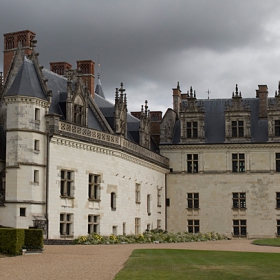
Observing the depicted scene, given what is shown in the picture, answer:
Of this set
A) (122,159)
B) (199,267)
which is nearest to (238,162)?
(122,159)

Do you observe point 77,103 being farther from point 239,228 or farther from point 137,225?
point 239,228

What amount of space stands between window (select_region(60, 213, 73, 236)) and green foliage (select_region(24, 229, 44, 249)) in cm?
731

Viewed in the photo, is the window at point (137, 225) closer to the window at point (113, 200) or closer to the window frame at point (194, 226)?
the window at point (113, 200)

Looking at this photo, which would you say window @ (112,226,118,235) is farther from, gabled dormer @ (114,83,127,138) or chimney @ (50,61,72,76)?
chimney @ (50,61,72,76)

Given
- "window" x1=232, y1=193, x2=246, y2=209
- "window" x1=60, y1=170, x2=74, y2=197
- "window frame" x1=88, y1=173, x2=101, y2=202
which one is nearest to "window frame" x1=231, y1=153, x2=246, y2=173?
"window" x1=232, y1=193, x2=246, y2=209

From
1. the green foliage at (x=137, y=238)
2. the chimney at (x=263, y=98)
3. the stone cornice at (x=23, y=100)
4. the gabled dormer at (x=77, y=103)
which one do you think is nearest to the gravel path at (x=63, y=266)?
the green foliage at (x=137, y=238)

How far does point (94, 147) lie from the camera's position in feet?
100

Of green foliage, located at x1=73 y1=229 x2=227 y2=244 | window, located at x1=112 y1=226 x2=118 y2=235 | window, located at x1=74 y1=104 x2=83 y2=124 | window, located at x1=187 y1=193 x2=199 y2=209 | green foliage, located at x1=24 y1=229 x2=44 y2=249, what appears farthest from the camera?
window, located at x1=187 y1=193 x2=199 y2=209

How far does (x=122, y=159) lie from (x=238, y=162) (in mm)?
11772

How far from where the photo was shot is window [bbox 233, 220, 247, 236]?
139ft

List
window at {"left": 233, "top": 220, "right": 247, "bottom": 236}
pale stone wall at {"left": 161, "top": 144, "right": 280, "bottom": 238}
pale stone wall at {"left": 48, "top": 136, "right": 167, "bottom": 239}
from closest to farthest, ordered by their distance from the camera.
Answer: pale stone wall at {"left": 48, "top": 136, "right": 167, "bottom": 239}
pale stone wall at {"left": 161, "top": 144, "right": 280, "bottom": 238}
window at {"left": 233, "top": 220, "right": 247, "bottom": 236}

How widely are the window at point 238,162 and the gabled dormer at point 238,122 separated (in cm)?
106

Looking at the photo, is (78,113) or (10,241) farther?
(78,113)

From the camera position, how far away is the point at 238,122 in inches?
1688
